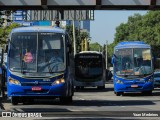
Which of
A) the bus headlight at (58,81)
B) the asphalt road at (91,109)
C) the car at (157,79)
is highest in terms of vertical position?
the bus headlight at (58,81)

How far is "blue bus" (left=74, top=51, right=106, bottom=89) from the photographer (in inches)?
1628

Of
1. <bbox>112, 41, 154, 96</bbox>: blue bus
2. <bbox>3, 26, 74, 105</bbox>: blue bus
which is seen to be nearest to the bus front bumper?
<bbox>3, 26, 74, 105</bbox>: blue bus

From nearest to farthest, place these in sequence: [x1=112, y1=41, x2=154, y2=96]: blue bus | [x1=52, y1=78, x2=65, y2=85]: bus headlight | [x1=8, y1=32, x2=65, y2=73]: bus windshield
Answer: [x1=52, y1=78, x2=65, y2=85]: bus headlight → [x1=8, y1=32, x2=65, y2=73]: bus windshield → [x1=112, y1=41, x2=154, y2=96]: blue bus

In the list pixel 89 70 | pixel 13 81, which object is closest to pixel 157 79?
pixel 89 70

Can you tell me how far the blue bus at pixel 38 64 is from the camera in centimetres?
2106

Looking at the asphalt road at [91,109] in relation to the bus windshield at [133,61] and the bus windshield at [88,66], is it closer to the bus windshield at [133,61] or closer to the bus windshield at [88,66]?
the bus windshield at [133,61]

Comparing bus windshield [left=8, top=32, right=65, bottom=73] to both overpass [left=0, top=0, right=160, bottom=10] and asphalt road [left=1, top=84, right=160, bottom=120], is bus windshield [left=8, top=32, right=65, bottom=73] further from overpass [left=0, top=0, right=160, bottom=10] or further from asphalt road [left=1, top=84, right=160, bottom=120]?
overpass [left=0, top=0, right=160, bottom=10]

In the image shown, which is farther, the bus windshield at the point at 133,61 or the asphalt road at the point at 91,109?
the bus windshield at the point at 133,61

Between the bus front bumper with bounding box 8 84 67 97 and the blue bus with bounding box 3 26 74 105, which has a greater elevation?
the blue bus with bounding box 3 26 74 105

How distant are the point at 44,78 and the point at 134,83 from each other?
10.6m

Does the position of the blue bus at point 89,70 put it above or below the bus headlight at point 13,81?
below

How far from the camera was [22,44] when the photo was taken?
70.5 feet

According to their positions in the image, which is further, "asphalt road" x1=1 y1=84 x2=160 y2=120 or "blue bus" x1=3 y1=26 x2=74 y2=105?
"blue bus" x1=3 y1=26 x2=74 y2=105

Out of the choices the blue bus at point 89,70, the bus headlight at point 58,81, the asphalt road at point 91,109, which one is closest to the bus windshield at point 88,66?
the blue bus at point 89,70
